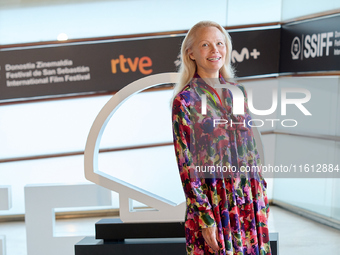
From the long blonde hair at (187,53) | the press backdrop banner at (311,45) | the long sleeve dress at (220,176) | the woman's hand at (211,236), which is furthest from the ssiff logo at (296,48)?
the woman's hand at (211,236)

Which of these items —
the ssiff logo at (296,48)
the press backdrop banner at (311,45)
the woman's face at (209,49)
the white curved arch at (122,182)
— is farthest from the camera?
the ssiff logo at (296,48)

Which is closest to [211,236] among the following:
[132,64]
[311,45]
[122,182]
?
[122,182]

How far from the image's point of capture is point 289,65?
4.68m

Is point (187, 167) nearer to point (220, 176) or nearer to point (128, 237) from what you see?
point (220, 176)

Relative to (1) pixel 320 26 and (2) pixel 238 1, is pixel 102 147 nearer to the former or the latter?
(2) pixel 238 1

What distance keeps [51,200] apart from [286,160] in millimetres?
3016

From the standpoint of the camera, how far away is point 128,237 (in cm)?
246

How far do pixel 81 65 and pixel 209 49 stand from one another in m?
2.92

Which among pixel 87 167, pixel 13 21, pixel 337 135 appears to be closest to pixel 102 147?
pixel 13 21

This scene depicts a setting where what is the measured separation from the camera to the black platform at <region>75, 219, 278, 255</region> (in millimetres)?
2396

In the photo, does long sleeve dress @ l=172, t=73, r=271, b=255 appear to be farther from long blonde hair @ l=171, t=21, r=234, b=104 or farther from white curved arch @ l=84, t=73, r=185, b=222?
white curved arch @ l=84, t=73, r=185, b=222

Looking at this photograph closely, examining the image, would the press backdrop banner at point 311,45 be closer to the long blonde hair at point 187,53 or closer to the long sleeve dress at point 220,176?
the long blonde hair at point 187,53

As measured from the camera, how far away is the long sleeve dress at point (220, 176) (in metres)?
1.57

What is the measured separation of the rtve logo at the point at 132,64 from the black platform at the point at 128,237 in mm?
2248
